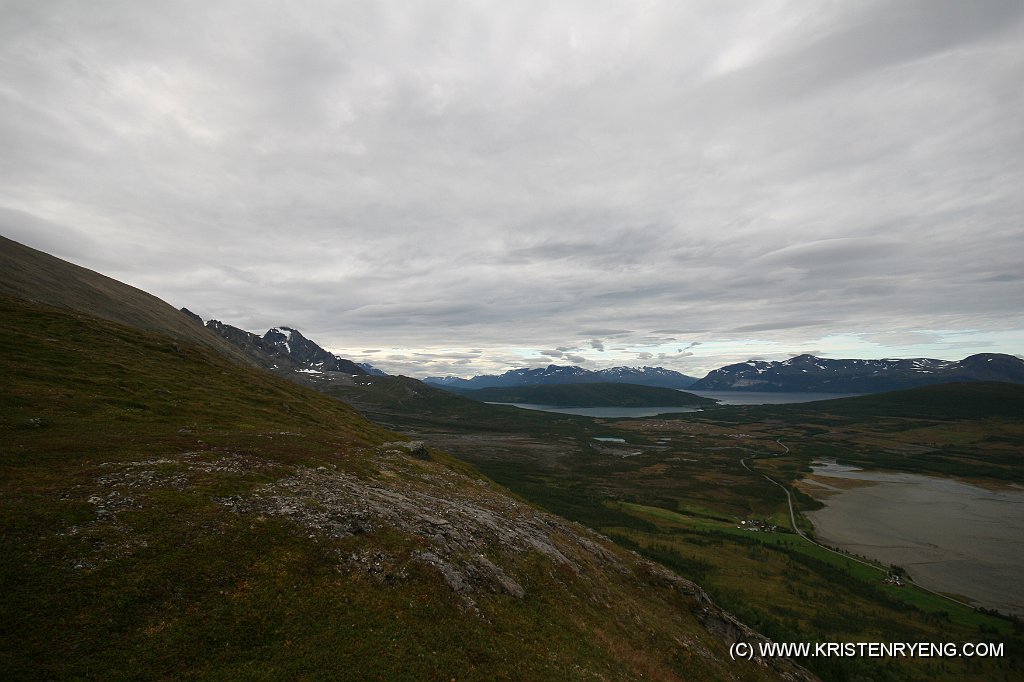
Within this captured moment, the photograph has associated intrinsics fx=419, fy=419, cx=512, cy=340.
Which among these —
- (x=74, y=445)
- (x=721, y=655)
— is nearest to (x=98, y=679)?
(x=74, y=445)

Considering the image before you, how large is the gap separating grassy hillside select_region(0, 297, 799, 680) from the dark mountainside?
0.37ft

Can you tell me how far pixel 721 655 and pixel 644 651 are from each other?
12.9 m

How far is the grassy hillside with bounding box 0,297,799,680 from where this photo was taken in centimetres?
1755

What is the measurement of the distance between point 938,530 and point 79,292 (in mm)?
272487

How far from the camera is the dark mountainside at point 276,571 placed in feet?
57.7

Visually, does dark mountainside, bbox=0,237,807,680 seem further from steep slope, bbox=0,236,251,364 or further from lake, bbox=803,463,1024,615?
lake, bbox=803,463,1024,615

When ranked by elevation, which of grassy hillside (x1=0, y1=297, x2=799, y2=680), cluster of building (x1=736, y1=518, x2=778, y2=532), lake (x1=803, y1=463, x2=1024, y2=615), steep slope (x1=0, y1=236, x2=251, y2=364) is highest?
steep slope (x1=0, y1=236, x2=251, y2=364)

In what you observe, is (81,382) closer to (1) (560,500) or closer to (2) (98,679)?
(2) (98,679)

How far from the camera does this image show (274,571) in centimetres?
2250

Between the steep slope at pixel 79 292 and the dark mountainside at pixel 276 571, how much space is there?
283 feet
